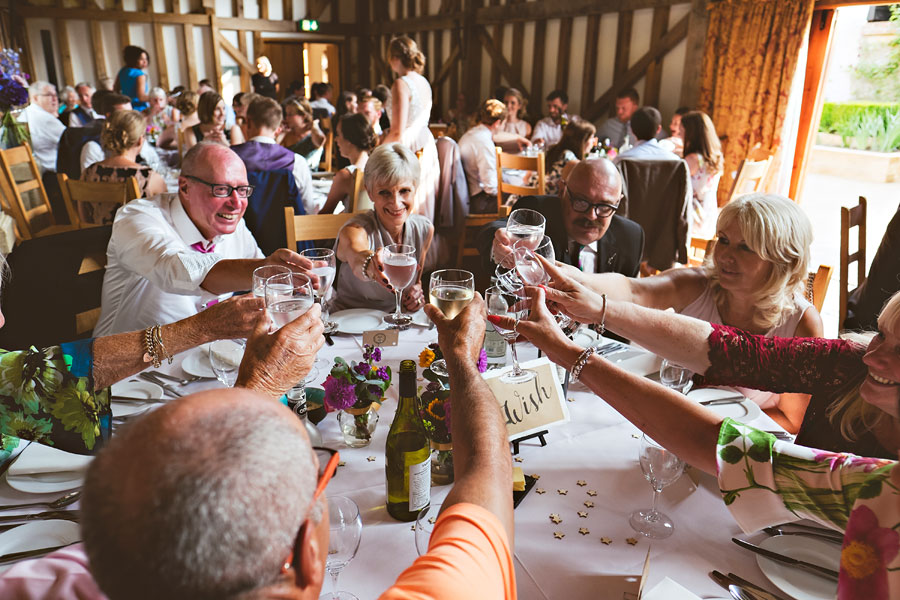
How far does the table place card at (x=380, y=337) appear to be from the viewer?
6.48 ft

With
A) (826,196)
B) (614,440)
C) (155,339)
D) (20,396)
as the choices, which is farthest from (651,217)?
(826,196)

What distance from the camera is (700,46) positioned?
719 cm

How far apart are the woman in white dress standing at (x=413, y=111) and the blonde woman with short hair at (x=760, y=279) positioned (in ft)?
9.07

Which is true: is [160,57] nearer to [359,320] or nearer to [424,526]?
[359,320]

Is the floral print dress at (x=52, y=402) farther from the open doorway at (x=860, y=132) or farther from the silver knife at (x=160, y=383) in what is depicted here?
the open doorway at (x=860, y=132)

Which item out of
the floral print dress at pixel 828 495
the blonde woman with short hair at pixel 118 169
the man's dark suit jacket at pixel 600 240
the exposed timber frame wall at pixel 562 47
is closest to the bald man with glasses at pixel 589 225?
the man's dark suit jacket at pixel 600 240

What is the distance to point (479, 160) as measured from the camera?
5602mm

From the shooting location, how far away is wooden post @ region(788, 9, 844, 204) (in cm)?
628

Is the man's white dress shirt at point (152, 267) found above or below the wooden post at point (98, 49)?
below

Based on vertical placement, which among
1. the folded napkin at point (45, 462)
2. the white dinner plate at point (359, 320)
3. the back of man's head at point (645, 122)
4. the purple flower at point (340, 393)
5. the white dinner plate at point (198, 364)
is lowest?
the white dinner plate at point (359, 320)

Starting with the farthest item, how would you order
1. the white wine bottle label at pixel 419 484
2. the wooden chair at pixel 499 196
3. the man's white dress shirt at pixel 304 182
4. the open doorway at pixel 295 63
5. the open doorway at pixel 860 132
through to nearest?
the open doorway at pixel 295 63 → the open doorway at pixel 860 132 → the wooden chair at pixel 499 196 → the man's white dress shirt at pixel 304 182 → the white wine bottle label at pixel 419 484

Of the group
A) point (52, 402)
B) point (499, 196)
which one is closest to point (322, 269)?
point (52, 402)

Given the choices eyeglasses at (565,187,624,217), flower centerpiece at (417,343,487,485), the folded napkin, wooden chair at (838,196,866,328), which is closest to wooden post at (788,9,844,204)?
wooden chair at (838,196,866,328)

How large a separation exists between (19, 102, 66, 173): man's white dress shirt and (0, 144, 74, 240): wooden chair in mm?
1271
